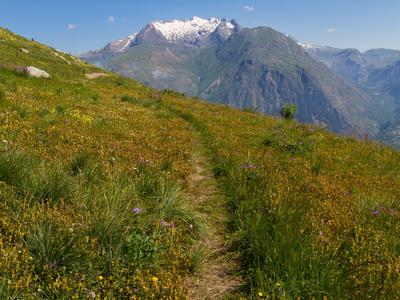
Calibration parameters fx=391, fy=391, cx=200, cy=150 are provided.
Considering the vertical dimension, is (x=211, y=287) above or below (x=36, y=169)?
below

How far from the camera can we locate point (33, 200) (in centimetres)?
692

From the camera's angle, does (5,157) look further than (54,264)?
Yes

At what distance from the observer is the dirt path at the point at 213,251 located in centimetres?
611

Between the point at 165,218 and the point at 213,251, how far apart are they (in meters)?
1.22

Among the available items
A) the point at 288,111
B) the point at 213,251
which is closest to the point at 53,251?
the point at 213,251

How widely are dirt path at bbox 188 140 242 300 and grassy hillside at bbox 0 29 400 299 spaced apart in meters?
0.12

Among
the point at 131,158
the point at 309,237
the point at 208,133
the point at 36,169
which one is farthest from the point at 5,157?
the point at 208,133

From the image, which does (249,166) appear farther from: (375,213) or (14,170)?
(14,170)

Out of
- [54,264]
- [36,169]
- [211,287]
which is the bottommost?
[211,287]

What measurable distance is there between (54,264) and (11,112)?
10.4 meters

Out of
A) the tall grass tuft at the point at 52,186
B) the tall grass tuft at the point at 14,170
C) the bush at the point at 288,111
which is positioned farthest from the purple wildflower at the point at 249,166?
the bush at the point at 288,111

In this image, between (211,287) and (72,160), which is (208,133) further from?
(211,287)

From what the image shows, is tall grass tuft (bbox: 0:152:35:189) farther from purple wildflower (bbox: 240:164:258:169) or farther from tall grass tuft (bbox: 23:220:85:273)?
purple wildflower (bbox: 240:164:258:169)

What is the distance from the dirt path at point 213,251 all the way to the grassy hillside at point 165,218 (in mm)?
121
